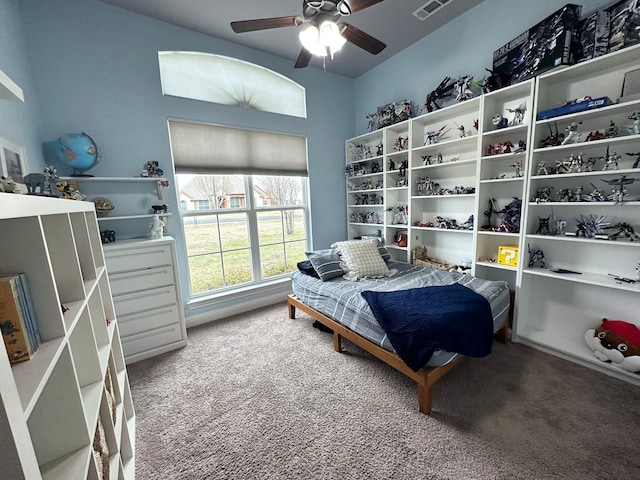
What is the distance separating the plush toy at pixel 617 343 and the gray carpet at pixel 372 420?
14 centimetres

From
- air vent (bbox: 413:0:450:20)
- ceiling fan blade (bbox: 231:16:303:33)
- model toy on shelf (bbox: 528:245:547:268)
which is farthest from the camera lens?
air vent (bbox: 413:0:450:20)

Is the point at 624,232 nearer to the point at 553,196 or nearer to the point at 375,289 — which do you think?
the point at 553,196

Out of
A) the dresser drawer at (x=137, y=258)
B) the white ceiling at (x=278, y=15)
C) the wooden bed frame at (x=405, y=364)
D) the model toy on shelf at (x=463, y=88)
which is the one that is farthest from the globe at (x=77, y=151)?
the model toy on shelf at (x=463, y=88)

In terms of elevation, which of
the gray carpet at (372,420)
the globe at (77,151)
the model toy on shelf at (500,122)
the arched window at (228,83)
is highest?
the arched window at (228,83)

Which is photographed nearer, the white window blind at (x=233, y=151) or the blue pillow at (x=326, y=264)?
the blue pillow at (x=326, y=264)

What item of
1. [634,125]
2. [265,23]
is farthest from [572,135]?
[265,23]

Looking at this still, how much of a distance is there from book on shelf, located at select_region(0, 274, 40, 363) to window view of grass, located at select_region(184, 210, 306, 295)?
230cm

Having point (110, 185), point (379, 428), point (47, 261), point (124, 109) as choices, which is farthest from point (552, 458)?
point (124, 109)

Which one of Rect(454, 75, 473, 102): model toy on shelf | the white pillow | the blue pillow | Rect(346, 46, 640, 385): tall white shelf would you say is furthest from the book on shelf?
Rect(454, 75, 473, 102): model toy on shelf

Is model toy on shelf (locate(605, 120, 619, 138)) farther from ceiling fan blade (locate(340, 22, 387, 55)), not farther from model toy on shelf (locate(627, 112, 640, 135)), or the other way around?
ceiling fan blade (locate(340, 22, 387, 55))

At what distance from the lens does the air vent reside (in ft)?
7.66

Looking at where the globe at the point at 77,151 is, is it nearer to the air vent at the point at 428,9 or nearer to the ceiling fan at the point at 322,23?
the ceiling fan at the point at 322,23

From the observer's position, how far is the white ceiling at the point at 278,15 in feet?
7.43

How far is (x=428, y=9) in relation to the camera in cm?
242
